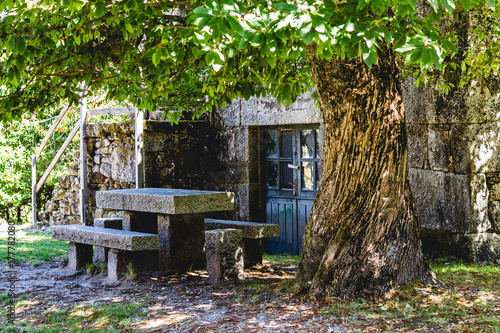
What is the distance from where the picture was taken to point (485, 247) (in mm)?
6023

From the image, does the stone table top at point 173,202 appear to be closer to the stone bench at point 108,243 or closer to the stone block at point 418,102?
the stone bench at point 108,243

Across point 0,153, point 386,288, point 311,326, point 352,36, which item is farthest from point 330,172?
point 0,153

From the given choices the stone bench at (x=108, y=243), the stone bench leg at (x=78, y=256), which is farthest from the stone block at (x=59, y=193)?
the stone bench leg at (x=78, y=256)

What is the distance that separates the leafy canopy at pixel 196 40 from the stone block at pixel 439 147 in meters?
1.06

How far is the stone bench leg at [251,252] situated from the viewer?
6570 millimetres

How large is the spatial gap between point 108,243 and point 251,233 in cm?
167

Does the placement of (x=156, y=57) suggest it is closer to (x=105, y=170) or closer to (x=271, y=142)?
(x=271, y=142)

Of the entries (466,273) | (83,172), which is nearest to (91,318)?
(466,273)

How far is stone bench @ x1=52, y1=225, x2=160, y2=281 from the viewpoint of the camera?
5.61m

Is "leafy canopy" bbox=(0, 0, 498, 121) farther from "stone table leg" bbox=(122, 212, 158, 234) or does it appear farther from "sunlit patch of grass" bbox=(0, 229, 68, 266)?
"sunlit patch of grass" bbox=(0, 229, 68, 266)

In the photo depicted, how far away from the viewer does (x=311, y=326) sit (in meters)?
3.90

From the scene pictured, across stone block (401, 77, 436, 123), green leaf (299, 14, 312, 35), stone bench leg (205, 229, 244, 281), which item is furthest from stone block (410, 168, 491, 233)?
green leaf (299, 14, 312, 35)

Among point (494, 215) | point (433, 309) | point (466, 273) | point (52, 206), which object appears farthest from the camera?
point (52, 206)

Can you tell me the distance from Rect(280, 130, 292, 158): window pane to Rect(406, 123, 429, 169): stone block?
2.10 m
